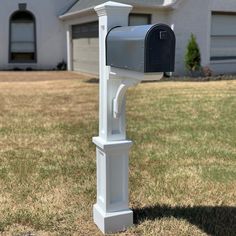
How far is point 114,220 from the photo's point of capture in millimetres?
3941

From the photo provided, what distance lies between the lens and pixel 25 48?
24391mm

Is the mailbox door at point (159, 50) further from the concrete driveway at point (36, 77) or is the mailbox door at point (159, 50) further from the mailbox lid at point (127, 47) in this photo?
the concrete driveway at point (36, 77)

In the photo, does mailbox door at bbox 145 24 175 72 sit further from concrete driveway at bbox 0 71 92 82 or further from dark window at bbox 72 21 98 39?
dark window at bbox 72 21 98 39

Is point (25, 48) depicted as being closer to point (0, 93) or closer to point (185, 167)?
point (0, 93)

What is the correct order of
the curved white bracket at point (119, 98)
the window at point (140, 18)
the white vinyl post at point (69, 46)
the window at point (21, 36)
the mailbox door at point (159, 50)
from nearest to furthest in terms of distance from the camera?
the mailbox door at point (159, 50) → the curved white bracket at point (119, 98) → the window at point (140, 18) → the white vinyl post at point (69, 46) → the window at point (21, 36)

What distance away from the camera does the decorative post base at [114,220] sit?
3.91 m

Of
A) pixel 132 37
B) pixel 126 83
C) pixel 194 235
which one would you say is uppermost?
pixel 132 37

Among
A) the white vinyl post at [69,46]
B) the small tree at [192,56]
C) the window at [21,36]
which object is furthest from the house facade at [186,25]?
the window at [21,36]

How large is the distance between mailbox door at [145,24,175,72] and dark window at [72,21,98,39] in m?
15.8

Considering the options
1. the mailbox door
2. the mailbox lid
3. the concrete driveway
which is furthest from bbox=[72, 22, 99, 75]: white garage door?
the mailbox door

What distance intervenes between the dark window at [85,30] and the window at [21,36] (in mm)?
2924

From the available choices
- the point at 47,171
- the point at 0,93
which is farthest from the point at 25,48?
the point at 47,171

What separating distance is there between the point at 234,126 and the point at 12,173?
4376 mm

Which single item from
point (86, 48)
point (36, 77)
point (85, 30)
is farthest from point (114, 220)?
point (85, 30)
